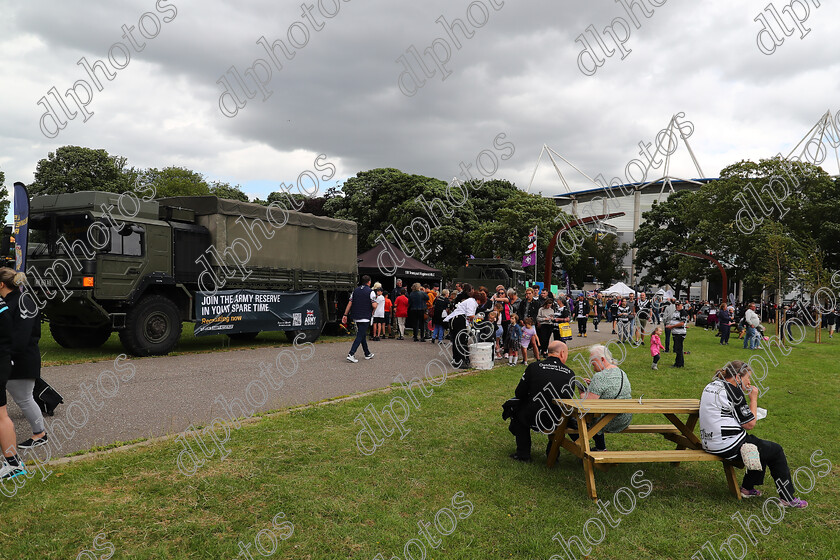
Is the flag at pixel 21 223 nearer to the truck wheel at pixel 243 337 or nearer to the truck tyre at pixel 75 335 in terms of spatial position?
the truck tyre at pixel 75 335

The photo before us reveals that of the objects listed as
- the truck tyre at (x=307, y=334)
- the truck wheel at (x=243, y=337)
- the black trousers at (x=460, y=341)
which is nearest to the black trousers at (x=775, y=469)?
the black trousers at (x=460, y=341)

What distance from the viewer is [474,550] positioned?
400 cm

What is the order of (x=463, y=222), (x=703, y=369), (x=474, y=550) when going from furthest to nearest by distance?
(x=463, y=222) → (x=703, y=369) → (x=474, y=550)

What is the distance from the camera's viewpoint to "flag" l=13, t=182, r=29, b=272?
28.2ft

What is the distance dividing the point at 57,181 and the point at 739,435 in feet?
144

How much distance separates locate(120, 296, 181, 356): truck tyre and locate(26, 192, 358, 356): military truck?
22 millimetres

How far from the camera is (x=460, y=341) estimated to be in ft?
42.3

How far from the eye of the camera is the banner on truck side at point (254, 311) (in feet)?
45.2

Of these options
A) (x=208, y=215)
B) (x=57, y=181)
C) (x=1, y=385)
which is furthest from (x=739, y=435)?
(x=57, y=181)

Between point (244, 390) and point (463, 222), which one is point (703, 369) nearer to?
point (244, 390)

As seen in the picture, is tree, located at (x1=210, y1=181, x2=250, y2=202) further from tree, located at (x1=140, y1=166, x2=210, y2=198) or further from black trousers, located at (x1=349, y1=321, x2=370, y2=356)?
black trousers, located at (x1=349, y1=321, x2=370, y2=356)

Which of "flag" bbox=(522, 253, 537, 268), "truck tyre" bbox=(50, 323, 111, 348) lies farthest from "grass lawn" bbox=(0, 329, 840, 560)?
"flag" bbox=(522, 253, 537, 268)

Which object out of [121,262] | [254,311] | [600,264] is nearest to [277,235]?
[254,311]

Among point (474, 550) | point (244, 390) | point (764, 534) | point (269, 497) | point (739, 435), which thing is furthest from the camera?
point (244, 390)
